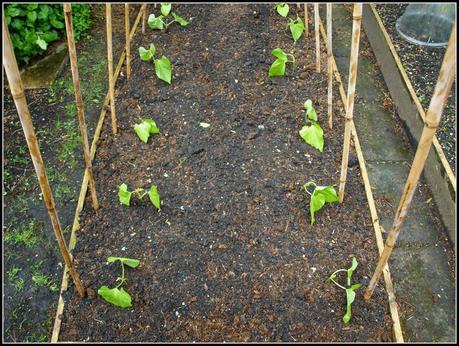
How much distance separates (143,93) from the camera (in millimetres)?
2912

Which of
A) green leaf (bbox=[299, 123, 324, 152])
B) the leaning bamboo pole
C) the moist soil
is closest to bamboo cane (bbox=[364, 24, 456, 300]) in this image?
the moist soil

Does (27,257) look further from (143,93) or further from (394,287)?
(394,287)

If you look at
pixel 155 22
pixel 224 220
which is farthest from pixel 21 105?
pixel 155 22

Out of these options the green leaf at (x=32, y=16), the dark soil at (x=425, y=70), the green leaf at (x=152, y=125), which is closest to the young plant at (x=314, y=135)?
the dark soil at (x=425, y=70)

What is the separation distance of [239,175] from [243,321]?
80 cm

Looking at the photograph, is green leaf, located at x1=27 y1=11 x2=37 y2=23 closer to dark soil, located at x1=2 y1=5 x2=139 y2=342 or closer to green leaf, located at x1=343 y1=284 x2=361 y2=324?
dark soil, located at x1=2 y1=5 x2=139 y2=342

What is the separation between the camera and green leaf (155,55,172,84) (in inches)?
114

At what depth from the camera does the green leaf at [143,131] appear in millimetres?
2574

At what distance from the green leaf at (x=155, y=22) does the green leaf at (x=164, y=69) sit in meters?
0.56

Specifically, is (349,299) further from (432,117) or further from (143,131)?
(143,131)

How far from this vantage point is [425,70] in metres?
3.00

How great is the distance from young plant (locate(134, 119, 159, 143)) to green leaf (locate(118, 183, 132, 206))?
0.39m

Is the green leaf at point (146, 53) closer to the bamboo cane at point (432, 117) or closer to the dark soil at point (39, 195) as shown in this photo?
the dark soil at point (39, 195)

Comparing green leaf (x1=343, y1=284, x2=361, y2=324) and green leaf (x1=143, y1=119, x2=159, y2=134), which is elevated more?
green leaf (x1=143, y1=119, x2=159, y2=134)
